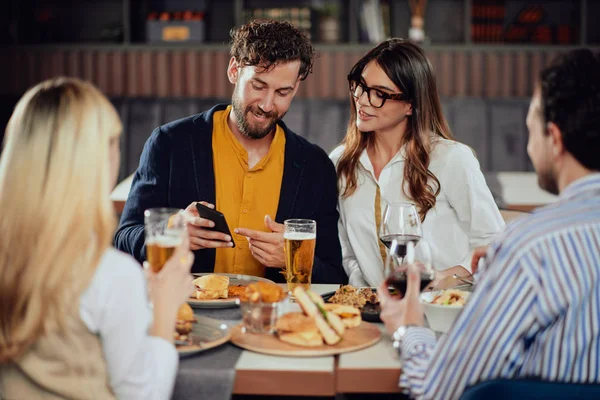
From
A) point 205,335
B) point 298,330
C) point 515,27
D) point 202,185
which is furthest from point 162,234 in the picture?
point 515,27

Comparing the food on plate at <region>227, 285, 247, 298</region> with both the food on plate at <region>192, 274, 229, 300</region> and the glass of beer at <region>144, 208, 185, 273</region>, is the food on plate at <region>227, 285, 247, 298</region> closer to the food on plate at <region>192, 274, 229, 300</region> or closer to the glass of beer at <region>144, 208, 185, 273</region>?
the food on plate at <region>192, 274, 229, 300</region>

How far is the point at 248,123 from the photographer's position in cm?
254

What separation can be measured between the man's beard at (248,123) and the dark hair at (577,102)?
1204 mm

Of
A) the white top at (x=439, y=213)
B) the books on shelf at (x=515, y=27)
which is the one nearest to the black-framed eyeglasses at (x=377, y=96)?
the white top at (x=439, y=213)

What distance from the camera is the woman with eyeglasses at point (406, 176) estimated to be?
8.52 feet

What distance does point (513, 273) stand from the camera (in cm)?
134

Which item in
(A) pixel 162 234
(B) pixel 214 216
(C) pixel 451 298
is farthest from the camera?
(B) pixel 214 216

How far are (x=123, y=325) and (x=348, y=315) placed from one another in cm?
58

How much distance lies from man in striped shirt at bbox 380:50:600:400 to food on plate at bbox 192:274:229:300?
0.65 meters

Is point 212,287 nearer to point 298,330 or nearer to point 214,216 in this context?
point 214,216

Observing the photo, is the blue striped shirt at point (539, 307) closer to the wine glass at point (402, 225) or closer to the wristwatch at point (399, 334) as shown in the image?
the wristwatch at point (399, 334)

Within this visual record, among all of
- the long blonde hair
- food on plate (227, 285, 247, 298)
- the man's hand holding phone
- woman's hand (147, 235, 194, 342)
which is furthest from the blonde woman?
the man's hand holding phone

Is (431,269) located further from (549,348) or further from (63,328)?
(63,328)

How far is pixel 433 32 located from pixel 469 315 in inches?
163
